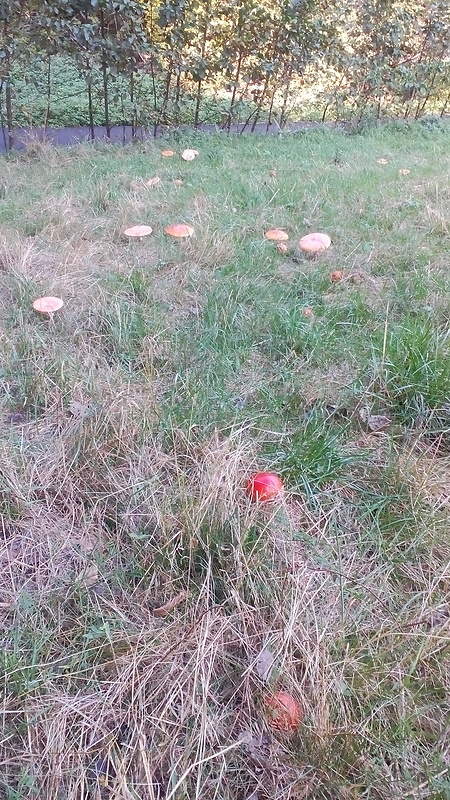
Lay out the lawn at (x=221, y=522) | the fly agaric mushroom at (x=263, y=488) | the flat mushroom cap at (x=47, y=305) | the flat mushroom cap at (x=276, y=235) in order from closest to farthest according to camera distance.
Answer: the lawn at (x=221, y=522), the fly agaric mushroom at (x=263, y=488), the flat mushroom cap at (x=47, y=305), the flat mushroom cap at (x=276, y=235)

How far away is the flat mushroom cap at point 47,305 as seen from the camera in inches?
105

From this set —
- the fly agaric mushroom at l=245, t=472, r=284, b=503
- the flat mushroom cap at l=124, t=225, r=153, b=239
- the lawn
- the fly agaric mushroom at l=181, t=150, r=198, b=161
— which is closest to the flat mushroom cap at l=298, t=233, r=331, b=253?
the lawn

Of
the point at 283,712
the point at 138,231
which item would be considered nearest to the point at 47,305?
the point at 138,231

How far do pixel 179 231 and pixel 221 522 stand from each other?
7.79 ft

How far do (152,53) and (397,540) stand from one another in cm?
607

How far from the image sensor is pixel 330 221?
3934 mm

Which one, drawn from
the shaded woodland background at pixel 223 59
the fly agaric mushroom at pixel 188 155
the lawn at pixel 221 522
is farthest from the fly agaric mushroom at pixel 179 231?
the shaded woodland background at pixel 223 59

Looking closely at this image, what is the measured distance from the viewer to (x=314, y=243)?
3.42 meters

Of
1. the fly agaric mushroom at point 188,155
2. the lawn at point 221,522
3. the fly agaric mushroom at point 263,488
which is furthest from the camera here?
the fly agaric mushroom at point 188,155

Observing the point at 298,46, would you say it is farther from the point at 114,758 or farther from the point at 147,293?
the point at 114,758

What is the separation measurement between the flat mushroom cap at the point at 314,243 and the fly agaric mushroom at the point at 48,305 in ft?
4.94

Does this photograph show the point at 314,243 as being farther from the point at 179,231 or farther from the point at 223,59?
the point at 223,59

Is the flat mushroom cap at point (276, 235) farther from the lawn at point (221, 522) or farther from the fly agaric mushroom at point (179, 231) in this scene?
the fly agaric mushroom at point (179, 231)

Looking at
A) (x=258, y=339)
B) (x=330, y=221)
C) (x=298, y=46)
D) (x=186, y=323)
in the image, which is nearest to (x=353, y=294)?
(x=258, y=339)
